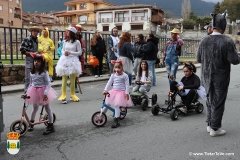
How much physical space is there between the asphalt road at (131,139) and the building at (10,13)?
2342 inches

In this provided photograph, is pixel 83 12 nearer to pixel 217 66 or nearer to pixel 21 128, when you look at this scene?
pixel 21 128

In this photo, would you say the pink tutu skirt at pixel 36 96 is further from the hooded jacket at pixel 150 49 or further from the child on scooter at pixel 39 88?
the hooded jacket at pixel 150 49

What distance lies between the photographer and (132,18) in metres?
58.1

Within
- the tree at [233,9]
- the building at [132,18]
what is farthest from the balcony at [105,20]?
the tree at [233,9]

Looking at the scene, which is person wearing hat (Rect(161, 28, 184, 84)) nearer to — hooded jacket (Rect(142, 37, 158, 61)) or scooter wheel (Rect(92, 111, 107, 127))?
hooded jacket (Rect(142, 37, 158, 61))

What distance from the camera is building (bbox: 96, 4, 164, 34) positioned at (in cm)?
5538

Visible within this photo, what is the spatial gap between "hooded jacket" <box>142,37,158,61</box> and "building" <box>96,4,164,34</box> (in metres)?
44.6

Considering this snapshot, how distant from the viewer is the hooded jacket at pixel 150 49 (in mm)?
9688

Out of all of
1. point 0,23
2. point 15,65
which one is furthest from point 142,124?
point 0,23

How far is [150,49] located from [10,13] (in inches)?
2366

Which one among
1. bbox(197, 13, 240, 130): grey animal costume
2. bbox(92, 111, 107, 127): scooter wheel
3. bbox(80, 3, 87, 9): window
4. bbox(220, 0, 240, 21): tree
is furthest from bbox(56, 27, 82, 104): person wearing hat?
bbox(220, 0, 240, 21): tree

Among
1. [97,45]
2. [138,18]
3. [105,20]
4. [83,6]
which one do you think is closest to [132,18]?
[138,18]

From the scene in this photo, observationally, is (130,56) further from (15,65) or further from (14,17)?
(14,17)

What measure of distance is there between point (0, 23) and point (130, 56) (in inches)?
2328
